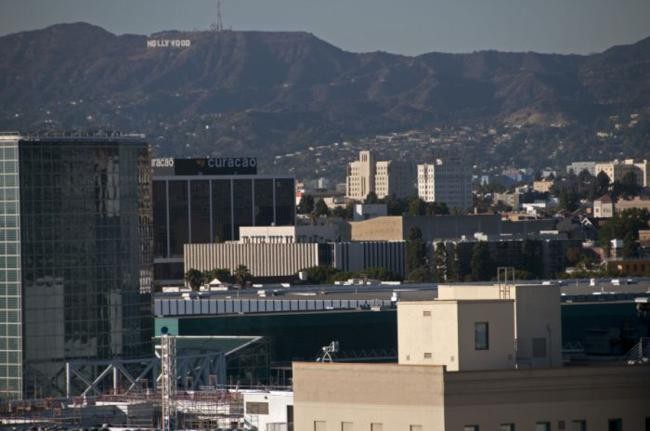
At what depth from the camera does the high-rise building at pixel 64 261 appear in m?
93.0

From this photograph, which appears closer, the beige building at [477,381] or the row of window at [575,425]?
the beige building at [477,381]

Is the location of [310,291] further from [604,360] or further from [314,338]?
[604,360]

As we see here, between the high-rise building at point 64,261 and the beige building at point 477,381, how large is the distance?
154ft

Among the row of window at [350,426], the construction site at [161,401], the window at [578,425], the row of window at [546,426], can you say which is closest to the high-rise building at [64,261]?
the construction site at [161,401]

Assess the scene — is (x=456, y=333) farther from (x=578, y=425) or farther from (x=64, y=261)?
Result: (x=64, y=261)

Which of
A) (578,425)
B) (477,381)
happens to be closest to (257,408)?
(578,425)

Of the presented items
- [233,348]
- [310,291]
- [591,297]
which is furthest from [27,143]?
[310,291]

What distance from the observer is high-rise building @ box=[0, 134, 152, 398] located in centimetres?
9299

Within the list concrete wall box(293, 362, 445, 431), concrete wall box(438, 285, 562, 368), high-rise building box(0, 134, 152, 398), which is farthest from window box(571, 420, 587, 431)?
high-rise building box(0, 134, 152, 398)

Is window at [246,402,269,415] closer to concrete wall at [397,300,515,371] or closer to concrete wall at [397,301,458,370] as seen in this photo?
concrete wall at [397,301,458,370]

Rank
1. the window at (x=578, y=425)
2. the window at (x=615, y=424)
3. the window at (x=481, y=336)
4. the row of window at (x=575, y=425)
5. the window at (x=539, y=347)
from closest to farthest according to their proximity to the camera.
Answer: the row of window at (x=575, y=425) < the window at (x=578, y=425) < the window at (x=615, y=424) < the window at (x=481, y=336) < the window at (x=539, y=347)

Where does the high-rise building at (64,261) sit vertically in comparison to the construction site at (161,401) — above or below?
above

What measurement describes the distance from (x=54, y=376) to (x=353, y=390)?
48.9 meters

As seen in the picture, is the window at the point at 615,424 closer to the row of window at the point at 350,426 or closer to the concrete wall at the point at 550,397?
the concrete wall at the point at 550,397
